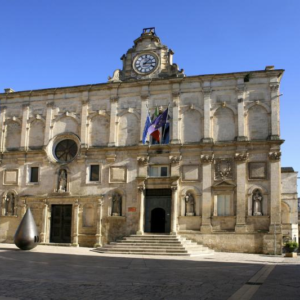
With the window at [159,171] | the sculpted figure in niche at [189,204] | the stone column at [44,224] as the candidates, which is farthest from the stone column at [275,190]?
the stone column at [44,224]

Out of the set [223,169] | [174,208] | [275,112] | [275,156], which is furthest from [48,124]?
[275,156]

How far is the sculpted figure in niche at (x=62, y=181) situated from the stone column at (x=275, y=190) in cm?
1473

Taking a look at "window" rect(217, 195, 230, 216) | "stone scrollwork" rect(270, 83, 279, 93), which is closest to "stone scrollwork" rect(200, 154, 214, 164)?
"window" rect(217, 195, 230, 216)

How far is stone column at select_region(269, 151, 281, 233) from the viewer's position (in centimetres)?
2708

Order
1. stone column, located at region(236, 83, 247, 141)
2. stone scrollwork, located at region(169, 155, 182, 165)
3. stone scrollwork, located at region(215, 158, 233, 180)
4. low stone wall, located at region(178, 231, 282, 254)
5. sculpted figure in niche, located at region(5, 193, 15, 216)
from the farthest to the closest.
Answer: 1. sculpted figure in niche, located at region(5, 193, 15, 216)
2. stone scrollwork, located at region(169, 155, 182, 165)
3. stone column, located at region(236, 83, 247, 141)
4. stone scrollwork, located at region(215, 158, 233, 180)
5. low stone wall, located at region(178, 231, 282, 254)

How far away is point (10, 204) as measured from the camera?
32.3m

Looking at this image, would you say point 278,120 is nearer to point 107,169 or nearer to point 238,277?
point 107,169

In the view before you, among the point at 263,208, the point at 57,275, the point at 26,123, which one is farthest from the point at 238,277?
the point at 26,123

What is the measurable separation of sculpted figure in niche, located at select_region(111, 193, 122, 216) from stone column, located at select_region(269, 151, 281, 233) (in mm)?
10323

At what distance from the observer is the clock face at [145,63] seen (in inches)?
1247

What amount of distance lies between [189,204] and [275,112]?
27.9 ft

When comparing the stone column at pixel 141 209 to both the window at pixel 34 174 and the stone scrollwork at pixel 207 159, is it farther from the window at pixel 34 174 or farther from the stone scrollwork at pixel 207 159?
the window at pixel 34 174

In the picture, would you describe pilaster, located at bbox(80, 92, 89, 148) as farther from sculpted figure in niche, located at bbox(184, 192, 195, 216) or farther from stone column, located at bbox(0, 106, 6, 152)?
sculpted figure in niche, located at bbox(184, 192, 195, 216)

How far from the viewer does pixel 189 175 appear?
2906 cm
